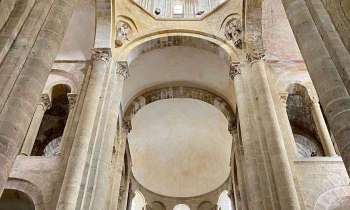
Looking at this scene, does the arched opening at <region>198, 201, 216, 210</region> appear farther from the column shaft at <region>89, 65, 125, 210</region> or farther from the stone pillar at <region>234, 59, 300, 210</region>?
the column shaft at <region>89, 65, 125, 210</region>

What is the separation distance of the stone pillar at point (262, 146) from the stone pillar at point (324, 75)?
3.46 m

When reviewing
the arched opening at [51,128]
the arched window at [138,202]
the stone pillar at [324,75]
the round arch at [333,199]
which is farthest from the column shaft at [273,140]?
the arched window at [138,202]

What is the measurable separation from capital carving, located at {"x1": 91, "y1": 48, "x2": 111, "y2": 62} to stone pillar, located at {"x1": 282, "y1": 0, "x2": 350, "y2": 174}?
624cm

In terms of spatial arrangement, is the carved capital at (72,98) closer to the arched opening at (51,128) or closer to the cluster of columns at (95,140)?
the cluster of columns at (95,140)

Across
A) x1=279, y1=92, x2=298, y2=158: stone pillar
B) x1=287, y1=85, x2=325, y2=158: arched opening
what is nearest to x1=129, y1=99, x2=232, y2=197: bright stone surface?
x1=287, y1=85, x2=325, y2=158: arched opening

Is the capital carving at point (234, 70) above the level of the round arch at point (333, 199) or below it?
above

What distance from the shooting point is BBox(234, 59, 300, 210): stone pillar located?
8195 mm

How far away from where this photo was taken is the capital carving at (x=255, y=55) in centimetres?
1127

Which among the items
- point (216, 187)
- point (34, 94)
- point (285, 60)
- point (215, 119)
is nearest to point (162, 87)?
point (215, 119)

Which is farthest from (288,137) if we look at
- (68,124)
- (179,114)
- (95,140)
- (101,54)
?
(179,114)

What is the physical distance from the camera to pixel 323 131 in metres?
11.2

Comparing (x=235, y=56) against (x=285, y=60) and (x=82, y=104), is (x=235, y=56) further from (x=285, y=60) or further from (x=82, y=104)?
(x=82, y=104)

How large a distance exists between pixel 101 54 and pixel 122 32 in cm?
167

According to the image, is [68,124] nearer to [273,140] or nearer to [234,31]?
[273,140]
